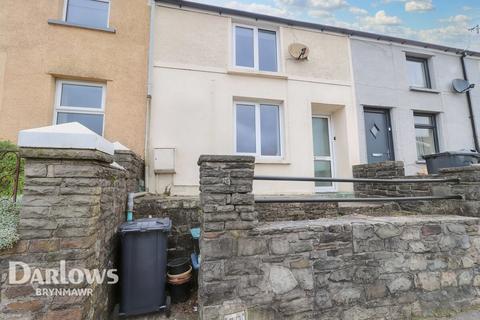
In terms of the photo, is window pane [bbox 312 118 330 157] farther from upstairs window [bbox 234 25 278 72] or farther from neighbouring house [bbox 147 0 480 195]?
upstairs window [bbox 234 25 278 72]

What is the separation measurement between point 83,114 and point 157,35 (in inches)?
96.3

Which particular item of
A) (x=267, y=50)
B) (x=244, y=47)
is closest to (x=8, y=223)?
(x=244, y=47)

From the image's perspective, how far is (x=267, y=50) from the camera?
6023 millimetres

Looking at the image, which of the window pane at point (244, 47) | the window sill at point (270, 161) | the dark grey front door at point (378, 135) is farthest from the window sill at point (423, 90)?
the window pane at point (244, 47)

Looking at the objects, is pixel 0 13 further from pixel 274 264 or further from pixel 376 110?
pixel 376 110

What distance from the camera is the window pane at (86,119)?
475 cm

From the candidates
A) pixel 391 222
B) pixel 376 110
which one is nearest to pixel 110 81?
pixel 391 222

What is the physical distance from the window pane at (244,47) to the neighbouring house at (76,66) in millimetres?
2182

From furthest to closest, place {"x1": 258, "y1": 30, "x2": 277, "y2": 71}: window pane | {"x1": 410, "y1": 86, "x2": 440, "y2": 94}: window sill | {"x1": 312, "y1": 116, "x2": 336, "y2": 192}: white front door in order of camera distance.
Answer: {"x1": 410, "y1": 86, "x2": 440, "y2": 94}: window sill < {"x1": 312, "y1": 116, "x2": 336, "y2": 192}: white front door < {"x1": 258, "y1": 30, "x2": 277, "y2": 71}: window pane

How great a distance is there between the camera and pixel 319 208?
3986 mm

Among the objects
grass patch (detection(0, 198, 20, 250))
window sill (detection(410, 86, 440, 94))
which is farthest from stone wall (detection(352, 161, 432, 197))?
grass patch (detection(0, 198, 20, 250))

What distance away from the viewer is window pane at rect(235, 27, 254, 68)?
5.81 m

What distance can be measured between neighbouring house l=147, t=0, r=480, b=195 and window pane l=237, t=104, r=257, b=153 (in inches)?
1.0

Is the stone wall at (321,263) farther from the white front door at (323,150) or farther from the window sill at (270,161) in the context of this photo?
the white front door at (323,150)
